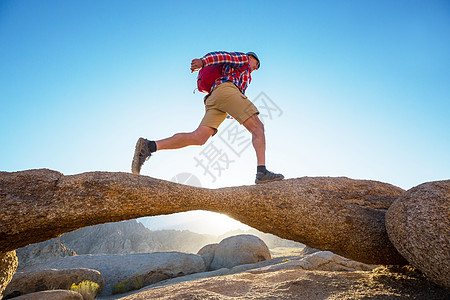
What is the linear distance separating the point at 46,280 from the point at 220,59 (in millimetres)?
7482

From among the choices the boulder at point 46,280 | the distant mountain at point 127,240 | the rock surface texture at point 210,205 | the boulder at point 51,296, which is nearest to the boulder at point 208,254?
the boulder at point 46,280

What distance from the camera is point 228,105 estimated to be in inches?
169

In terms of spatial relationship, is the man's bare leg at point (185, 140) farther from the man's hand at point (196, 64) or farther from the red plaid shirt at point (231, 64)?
the man's hand at point (196, 64)

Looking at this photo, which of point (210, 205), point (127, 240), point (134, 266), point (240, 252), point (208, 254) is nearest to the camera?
point (210, 205)

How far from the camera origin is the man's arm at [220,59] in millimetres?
4184

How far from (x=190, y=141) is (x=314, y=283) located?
9.18 ft

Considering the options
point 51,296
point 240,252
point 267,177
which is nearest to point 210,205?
point 267,177

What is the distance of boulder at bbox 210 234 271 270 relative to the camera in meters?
11.2

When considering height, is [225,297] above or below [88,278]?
above

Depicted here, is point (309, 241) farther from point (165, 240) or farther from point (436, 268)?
point (165, 240)

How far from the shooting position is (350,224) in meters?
3.45

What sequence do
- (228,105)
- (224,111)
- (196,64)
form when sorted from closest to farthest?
1. (196,64)
2. (228,105)
3. (224,111)

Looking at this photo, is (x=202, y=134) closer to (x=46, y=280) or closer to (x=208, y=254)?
(x=46, y=280)

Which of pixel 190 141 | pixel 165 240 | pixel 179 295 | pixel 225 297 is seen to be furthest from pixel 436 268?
pixel 165 240
